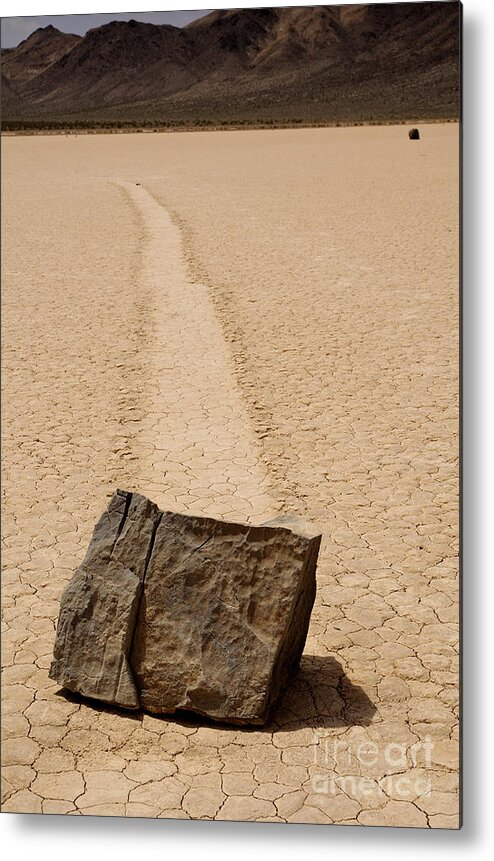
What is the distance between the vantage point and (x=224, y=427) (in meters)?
6.43

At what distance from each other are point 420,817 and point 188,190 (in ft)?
57.9

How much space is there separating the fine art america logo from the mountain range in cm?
246

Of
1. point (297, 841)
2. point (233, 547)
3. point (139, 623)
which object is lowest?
point (297, 841)

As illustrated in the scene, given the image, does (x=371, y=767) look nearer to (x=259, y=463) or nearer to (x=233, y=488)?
(x=233, y=488)

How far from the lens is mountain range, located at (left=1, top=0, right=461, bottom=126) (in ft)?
13.2

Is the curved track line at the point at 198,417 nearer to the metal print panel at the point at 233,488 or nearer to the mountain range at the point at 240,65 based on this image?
the metal print panel at the point at 233,488

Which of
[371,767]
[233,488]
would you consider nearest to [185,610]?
[371,767]

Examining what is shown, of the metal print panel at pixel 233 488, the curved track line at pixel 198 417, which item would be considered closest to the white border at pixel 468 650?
the metal print panel at pixel 233 488

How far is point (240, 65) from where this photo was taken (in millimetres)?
5242

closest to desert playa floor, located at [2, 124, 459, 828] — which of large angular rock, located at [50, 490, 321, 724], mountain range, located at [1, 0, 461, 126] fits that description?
large angular rock, located at [50, 490, 321, 724]

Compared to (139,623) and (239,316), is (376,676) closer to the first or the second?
(139,623)

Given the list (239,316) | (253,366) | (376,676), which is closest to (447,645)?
(376,676)

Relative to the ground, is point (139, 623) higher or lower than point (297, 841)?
higher

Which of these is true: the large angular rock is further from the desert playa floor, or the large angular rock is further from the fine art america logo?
the fine art america logo
